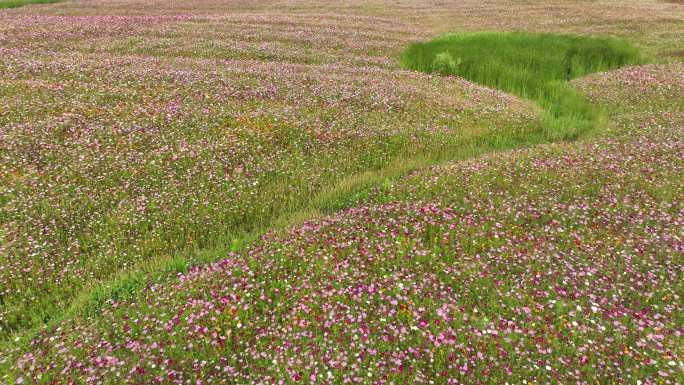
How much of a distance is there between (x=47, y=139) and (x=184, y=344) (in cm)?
853

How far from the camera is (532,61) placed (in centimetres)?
2272

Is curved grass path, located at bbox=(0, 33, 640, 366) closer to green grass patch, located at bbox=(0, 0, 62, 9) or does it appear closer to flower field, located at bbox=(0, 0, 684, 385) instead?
flower field, located at bbox=(0, 0, 684, 385)

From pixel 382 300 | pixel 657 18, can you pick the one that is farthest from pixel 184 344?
pixel 657 18

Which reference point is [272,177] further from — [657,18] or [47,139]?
[657,18]

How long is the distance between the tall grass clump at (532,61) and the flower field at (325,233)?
1.43 metres

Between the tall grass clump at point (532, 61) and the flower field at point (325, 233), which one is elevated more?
the tall grass clump at point (532, 61)

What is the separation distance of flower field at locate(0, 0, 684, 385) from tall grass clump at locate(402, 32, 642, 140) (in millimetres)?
1426

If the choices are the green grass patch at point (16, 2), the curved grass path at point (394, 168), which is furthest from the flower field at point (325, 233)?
the green grass patch at point (16, 2)

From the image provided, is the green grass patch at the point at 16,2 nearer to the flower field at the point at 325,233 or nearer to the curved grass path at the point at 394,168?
the flower field at the point at 325,233

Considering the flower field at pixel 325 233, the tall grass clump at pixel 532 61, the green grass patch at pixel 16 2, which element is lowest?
the flower field at pixel 325 233

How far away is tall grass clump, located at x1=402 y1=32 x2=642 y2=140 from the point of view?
17.6 meters

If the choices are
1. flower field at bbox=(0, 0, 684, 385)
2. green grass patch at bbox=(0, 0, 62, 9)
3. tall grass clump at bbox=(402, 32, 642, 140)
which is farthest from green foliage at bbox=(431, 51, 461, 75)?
green grass patch at bbox=(0, 0, 62, 9)

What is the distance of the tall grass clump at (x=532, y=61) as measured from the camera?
1759 cm

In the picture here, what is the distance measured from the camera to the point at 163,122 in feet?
40.2
